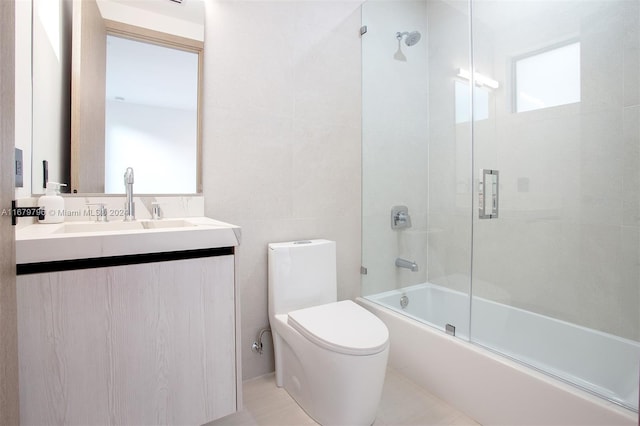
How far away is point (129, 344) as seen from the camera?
3.22ft

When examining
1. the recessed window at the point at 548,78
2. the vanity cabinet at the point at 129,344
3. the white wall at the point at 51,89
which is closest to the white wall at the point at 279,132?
the vanity cabinet at the point at 129,344

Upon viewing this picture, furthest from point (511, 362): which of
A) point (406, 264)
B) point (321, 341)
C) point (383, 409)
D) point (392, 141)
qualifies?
point (392, 141)

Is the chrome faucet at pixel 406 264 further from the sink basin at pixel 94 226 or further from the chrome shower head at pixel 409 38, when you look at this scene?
the sink basin at pixel 94 226

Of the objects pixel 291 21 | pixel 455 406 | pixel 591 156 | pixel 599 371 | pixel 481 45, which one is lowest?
pixel 455 406

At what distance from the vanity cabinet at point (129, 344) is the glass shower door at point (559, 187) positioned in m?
1.18

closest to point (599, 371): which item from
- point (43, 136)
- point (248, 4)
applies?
point (248, 4)

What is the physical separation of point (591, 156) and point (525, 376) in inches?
41.4

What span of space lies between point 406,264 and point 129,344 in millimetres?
1622

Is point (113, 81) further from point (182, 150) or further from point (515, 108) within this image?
point (515, 108)

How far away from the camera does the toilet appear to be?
126 cm

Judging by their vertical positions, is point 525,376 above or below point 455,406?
above

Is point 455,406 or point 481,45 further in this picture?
point 481,45

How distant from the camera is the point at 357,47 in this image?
2074 millimetres

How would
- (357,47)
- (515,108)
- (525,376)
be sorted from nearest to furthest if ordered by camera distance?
1. (525,376)
2. (515,108)
3. (357,47)
